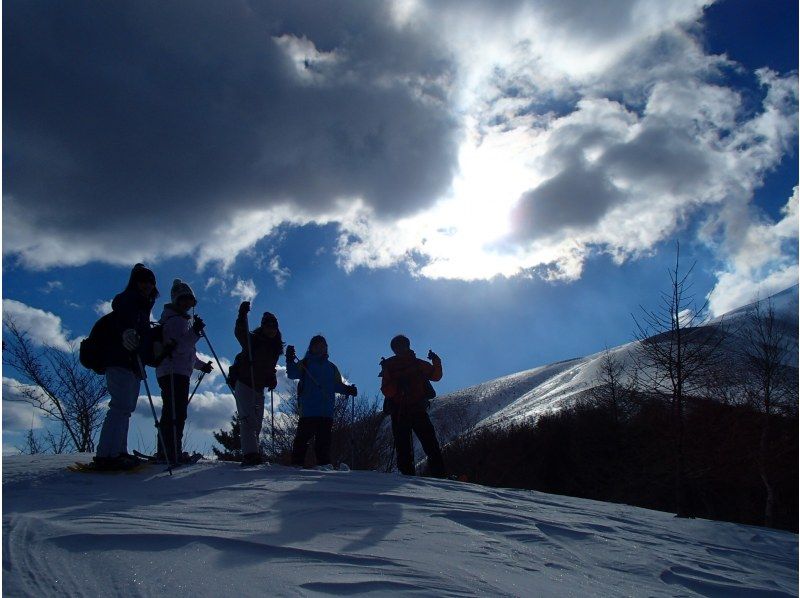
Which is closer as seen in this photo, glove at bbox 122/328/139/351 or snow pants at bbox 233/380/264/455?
glove at bbox 122/328/139/351

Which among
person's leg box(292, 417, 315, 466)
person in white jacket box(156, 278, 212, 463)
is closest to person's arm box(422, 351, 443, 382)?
person's leg box(292, 417, 315, 466)

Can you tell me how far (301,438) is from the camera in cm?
738

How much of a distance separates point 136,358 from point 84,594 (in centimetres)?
357

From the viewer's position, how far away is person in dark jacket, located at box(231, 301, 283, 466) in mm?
6902

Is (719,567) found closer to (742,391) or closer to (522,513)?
(522,513)

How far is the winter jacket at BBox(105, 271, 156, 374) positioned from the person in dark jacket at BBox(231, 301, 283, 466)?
149cm

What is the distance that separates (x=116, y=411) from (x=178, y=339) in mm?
1206

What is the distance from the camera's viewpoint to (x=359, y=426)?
18.4 metres

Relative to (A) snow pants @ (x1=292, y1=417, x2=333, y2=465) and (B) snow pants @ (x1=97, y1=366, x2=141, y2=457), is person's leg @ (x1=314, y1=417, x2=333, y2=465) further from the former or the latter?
(B) snow pants @ (x1=97, y1=366, x2=141, y2=457)

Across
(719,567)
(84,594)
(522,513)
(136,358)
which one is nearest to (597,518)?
(522,513)

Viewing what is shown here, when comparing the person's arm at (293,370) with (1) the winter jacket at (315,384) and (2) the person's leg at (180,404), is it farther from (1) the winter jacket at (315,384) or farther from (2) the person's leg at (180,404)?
(2) the person's leg at (180,404)

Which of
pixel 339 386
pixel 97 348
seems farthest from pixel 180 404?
pixel 339 386

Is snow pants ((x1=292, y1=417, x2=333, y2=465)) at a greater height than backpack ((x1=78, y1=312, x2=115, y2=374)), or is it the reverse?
backpack ((x1=78, y1=312, x2=115, y2=374))

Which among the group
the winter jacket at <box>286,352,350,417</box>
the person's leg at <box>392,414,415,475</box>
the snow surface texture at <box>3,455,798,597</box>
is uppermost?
the winter jacket at <box>286,352,350,417</box>
